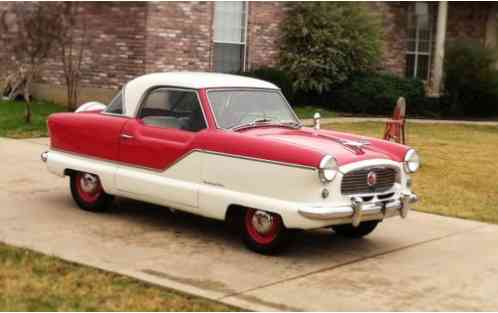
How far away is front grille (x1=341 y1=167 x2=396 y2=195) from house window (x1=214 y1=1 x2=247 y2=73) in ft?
44.5

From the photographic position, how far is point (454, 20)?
26781 millimetres

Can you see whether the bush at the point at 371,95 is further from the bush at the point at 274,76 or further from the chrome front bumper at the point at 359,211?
the chrome front bumper at the point at 359,211

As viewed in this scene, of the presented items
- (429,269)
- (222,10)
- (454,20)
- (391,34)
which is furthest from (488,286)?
(454,20)

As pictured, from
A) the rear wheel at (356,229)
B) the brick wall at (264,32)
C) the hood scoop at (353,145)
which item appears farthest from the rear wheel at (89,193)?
the brick wall at (264,32)

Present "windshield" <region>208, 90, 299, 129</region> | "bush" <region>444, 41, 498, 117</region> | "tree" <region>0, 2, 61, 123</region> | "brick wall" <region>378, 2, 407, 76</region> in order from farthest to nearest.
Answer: "brick wall" <region>378, 2, 407, 76</region> → "bush" <region>444, 41, 498, 117</region> → "tree" <region>0, 2, 61, 123</region> → "windshield" <region>208, 90, 299, 129</region>

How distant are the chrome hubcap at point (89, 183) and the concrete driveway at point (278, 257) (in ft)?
0.82

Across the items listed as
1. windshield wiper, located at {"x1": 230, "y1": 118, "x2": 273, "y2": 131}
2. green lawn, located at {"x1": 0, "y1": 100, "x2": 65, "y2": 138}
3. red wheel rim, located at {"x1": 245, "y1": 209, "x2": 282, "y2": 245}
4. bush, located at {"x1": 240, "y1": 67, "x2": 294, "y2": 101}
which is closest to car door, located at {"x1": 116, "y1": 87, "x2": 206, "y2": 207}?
windshield wiper, located at {"x1": 230, "y1": 118, "x2": 273, "y2": 131}

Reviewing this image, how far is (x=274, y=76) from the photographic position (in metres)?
20.5

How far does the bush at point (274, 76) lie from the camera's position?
2038cm

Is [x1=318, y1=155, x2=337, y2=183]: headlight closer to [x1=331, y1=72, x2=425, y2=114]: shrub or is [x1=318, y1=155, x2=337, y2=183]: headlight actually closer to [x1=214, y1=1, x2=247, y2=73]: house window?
[x1=214, y1=1, x2=247, y2=73]: house window

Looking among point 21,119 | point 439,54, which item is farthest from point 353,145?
point 439,54

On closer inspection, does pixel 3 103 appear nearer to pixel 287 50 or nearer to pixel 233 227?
pixel 287 50

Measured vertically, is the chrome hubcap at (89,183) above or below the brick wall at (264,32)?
below

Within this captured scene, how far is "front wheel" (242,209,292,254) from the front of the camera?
23.0ft
